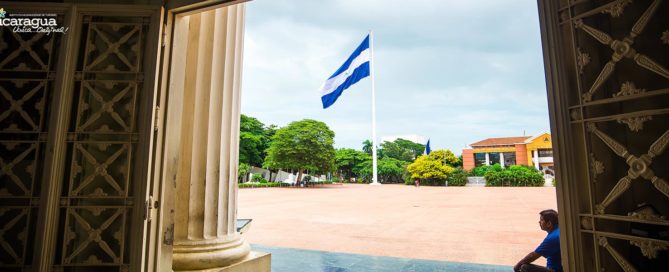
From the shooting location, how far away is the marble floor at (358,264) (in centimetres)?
458

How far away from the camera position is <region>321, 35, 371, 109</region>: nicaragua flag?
16.0m

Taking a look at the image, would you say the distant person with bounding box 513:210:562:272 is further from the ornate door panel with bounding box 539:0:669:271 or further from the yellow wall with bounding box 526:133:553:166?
the yellow wall with bounding box 526:133:553:166

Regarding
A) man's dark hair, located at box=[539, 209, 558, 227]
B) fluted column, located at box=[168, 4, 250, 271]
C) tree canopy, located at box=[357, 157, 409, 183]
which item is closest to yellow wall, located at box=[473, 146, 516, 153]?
tree canopy, located at box=[357, 157, 409, 183]

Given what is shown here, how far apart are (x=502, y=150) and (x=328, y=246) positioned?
131ft

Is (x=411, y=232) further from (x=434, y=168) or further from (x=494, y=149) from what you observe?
(x=494, y=149)

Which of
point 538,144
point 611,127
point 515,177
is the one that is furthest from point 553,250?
point 538,144

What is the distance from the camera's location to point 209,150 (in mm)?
3383

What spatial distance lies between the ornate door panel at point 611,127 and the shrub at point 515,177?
31.0m

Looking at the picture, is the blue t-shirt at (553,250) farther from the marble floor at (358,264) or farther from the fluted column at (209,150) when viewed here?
the fluted column at (209,150)

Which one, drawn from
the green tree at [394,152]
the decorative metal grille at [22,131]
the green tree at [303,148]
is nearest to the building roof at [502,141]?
the green tree at [394,152]

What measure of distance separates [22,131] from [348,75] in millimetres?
15019

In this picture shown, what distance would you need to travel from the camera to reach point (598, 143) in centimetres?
181

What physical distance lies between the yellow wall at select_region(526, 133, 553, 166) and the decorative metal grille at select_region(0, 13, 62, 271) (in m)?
43.4

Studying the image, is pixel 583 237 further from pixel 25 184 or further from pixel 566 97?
pixel 25 184
